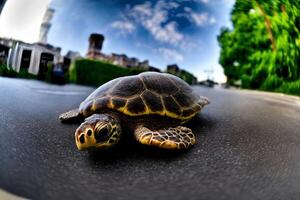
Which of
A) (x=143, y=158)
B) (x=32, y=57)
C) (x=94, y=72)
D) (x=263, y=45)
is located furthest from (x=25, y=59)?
(x=263, y=45)

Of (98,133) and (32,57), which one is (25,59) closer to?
(32,57)

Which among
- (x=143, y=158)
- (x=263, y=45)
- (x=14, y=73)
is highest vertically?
(x=263, y=45)

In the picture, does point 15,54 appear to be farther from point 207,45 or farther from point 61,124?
point 207,45

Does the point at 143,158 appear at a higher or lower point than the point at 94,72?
lower


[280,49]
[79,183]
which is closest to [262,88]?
[280,49]

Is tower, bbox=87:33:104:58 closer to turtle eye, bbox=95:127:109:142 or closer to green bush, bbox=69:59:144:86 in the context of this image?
green bush, bbox=69:59:144:86

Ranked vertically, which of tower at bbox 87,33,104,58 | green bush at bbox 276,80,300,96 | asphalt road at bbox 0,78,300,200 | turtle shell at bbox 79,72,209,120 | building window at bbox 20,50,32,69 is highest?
tower at bbox 87,33,104,58

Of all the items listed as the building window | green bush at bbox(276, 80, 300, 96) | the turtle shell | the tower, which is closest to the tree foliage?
green bush at bbox(276, 80, 300, 96)
